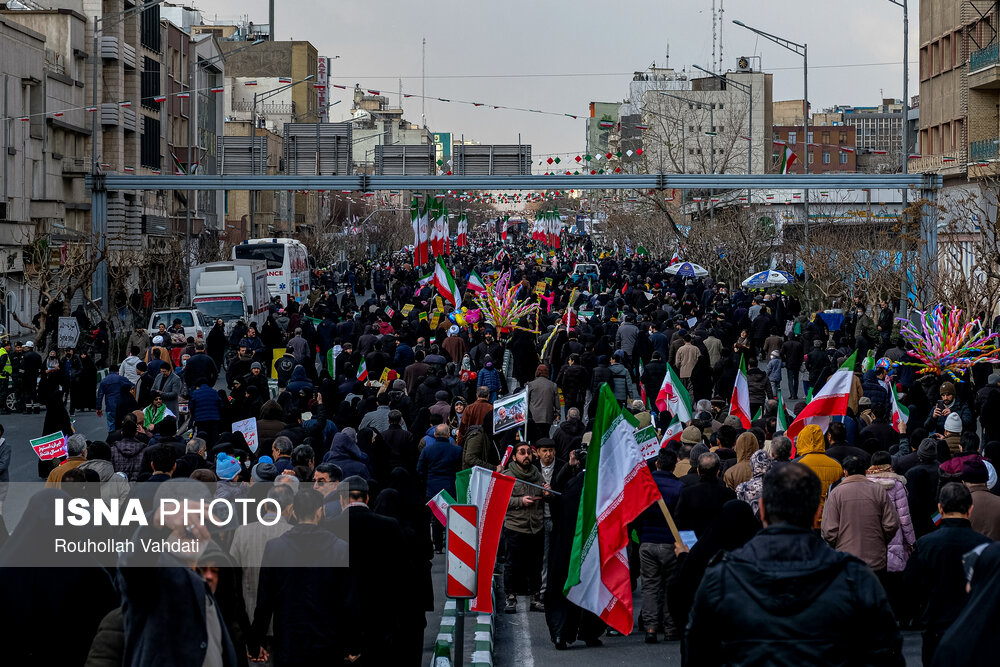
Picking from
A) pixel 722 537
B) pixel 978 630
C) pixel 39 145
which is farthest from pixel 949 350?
pixel 39 145

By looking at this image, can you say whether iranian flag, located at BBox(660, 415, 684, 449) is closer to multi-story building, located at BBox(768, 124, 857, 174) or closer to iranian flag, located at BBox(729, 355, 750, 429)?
iranian flag, located at BBox(729, 355, 750, 429)

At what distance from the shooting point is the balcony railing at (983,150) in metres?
42.4

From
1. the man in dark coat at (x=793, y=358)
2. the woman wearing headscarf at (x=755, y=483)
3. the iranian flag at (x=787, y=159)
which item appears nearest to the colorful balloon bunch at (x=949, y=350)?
the man in dark coat at (x=793, y=358)

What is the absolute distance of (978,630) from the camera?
515 centimetres

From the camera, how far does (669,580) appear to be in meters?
10.9

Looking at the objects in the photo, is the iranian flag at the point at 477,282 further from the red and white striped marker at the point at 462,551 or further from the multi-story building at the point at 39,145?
the red and white striped marker at the point at 462,551

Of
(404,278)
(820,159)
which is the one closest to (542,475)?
(404,278)

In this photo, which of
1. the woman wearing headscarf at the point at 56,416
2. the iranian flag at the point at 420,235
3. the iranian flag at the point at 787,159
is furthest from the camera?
the iranian flag at the point at 420,235

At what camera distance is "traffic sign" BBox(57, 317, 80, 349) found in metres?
26.7

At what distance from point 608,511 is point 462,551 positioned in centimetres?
106

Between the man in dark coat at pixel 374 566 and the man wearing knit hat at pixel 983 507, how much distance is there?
3.87 m

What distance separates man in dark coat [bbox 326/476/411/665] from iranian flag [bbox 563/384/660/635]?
2.59 m

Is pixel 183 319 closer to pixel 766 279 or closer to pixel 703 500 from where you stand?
pixel 766 279

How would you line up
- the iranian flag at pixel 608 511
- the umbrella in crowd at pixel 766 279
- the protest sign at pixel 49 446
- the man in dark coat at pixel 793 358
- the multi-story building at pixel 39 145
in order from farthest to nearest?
1. the multi-story building at pixel 39 145
2. the umbrella in crowd at pixel 766 279
3. the man in dark coat at pixel 793 358
4. the protest sign at pixel 49 446
5. the iranian flag at pixel 608 511
